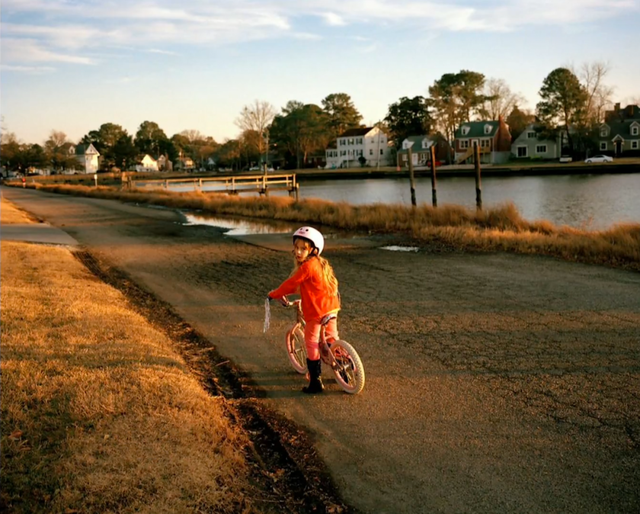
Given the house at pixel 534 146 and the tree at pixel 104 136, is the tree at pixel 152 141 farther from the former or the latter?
the house at pixel 534 146

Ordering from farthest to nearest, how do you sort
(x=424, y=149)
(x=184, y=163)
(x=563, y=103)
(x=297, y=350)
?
1. (x=184, y=163)
2. (x=424, y=149)
3. (x=563, y=103)
4. (x=297, y=350)

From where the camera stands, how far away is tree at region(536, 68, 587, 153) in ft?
254

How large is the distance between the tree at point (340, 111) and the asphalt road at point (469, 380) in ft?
405

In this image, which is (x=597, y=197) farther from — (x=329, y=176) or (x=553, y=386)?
(x=329, y=176)

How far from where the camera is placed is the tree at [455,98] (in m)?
102

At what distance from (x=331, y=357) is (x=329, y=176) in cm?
8694

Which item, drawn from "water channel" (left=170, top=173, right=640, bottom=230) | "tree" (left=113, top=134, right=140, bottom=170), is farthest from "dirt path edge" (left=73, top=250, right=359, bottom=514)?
"tree" (left=113, top=134, right=140, bottom=170)

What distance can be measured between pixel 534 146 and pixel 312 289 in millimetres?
89621

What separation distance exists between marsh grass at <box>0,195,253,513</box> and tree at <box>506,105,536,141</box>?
3763 inches

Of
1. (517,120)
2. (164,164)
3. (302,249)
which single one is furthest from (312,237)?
(164,164)

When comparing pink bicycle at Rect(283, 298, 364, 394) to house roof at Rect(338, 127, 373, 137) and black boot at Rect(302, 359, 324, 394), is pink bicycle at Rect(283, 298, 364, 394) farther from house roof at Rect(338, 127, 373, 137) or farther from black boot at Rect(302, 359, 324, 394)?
house roof at Rect(338, 127, 373, 137)

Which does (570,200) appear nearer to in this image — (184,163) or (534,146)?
(534,146)

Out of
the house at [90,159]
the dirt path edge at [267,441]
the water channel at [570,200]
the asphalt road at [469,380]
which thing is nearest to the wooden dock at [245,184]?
the water channel at [570,200]

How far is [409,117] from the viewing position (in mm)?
109438
